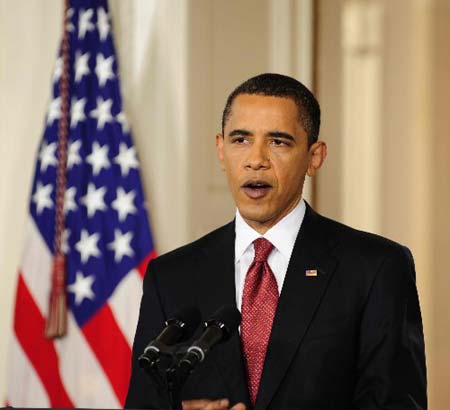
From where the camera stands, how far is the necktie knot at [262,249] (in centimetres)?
213

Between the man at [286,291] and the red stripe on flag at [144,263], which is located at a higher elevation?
the man at [286,291]

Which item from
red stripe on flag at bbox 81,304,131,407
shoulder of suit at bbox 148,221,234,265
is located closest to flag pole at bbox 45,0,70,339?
red stripe on flag at bbox 81,304,131,407

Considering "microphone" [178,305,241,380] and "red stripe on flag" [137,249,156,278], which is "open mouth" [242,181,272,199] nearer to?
"microphone" [178,305,241,380]

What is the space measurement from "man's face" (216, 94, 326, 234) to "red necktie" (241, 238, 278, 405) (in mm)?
96

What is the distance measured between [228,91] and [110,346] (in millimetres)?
1257

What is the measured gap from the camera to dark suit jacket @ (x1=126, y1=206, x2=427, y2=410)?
6.43 ft

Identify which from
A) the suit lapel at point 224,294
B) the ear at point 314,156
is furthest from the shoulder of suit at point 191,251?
the ear at point 314,156

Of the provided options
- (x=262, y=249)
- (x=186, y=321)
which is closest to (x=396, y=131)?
(x=262, y=249)

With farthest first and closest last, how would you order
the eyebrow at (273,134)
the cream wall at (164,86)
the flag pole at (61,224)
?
the cream wall at (164,86) → the flag pole at (61,224) → the eyebrow at (273,134)

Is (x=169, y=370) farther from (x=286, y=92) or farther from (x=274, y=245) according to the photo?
(x=286, y=92)

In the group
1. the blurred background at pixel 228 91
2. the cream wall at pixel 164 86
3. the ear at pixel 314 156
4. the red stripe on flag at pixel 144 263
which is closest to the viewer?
the ear at pixel 314 156

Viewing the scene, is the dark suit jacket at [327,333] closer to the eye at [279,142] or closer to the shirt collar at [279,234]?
the shirt collar at [279,234]

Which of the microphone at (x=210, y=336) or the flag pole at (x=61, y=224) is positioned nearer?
the microphone at (x=210, y=336)

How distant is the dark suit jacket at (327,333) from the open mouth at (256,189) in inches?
5.7
